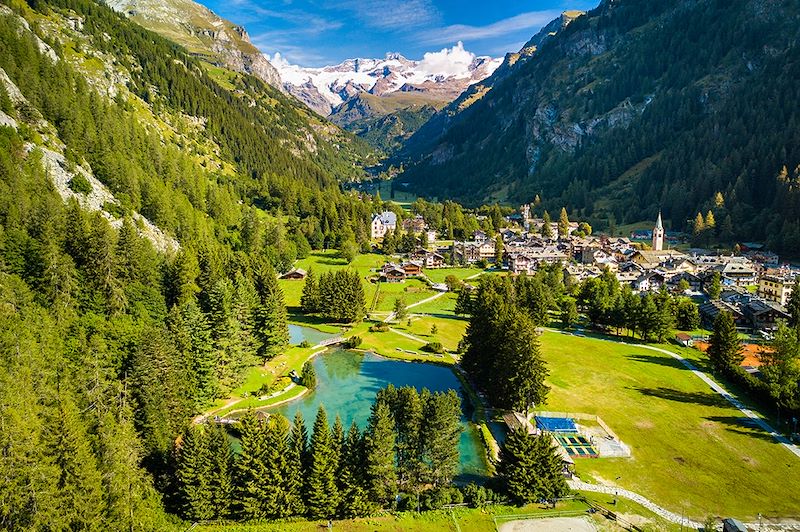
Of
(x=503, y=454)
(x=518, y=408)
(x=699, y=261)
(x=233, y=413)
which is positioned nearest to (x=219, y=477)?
(x=233, y=413)

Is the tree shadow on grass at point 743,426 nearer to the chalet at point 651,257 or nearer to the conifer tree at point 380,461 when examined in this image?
the conifer tree at point 380,461

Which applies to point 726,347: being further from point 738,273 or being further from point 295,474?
point 738,273

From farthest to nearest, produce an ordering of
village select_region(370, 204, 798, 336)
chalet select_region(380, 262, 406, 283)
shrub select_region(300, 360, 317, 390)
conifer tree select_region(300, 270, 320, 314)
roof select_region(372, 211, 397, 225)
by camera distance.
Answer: roof select_region(372, 211, 397, 225)
chalet select_region(380, 262, 406, 283)
village select_region(370, 204, 798, 336)
conifer tree select_region(300, 270, 320, 314)
shrub select_region(300, 360, 317, 390)

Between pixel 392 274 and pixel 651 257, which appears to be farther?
pixel 651 257

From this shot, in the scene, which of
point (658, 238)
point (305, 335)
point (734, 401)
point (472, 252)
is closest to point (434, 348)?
point (305, 335)

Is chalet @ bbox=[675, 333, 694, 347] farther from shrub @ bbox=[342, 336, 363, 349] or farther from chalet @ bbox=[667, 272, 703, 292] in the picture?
shrub @ bbox=[342, 336, 363, 349]

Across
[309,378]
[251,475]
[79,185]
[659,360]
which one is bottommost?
[251,475]

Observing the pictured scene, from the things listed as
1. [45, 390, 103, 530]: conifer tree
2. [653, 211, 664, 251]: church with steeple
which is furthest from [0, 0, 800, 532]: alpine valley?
[653, 211, 664, 251]: church with steeple
